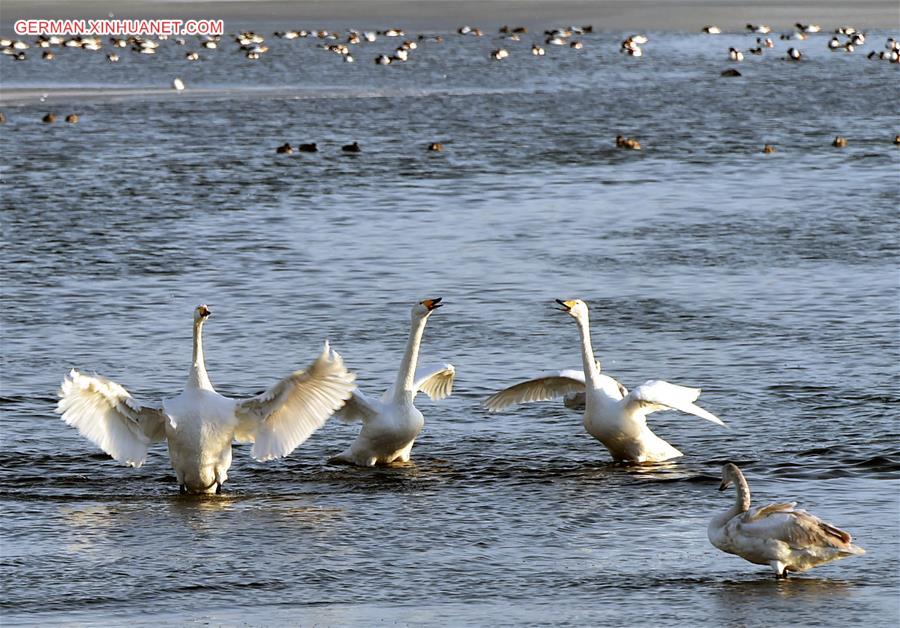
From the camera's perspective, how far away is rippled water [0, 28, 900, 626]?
8695mm

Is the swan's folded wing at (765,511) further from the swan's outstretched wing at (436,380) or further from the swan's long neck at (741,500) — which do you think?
the swan's outstretched wing at (436,380)

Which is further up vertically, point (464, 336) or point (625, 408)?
point (625, 408)

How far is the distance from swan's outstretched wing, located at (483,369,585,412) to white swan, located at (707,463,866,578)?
10.2 feet

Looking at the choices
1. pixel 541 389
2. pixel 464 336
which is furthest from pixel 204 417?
pixel 464 336

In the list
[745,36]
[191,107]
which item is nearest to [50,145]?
[191,107]

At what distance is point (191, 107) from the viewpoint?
32344mm

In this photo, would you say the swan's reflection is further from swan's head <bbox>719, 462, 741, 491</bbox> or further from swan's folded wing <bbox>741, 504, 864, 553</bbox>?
swan's head <bbox>719, 462, 741, 491</bbox>

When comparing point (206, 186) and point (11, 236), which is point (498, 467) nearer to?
point (11, 236)

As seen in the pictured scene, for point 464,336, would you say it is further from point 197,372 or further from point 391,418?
point 197,372

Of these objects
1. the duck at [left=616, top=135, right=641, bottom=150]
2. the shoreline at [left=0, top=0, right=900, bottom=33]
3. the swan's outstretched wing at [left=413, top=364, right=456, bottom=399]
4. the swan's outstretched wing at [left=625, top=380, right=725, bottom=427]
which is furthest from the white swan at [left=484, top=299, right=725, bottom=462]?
the shoreline at [left=0, top=0, right=900, bottom=33]

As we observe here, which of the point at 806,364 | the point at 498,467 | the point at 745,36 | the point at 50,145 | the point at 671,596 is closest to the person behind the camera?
the point at 671,596

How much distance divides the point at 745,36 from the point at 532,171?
26853mm

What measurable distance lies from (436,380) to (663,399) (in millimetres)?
1790

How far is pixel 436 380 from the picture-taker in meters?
12.0
